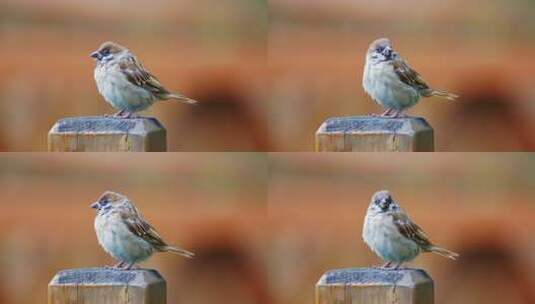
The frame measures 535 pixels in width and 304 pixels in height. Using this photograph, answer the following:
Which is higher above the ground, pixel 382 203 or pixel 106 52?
pixel 106 52

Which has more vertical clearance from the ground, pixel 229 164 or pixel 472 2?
pixel 472 2

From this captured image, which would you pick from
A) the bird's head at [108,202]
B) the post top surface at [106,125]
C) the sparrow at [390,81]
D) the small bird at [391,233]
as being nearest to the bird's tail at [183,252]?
the bird's head at [108,202]

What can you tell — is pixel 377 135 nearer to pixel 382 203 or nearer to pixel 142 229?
pixel 382 203

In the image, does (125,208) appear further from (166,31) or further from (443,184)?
(443,184)

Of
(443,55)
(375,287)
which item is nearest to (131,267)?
(375,287)

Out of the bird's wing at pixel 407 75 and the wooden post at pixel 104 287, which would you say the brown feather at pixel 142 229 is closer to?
the wooden post at pixel 104 287

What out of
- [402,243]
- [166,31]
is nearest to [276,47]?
[166,31]

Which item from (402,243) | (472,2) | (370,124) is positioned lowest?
(402,243)
